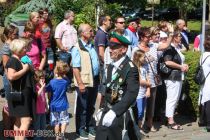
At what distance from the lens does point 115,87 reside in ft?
18.0

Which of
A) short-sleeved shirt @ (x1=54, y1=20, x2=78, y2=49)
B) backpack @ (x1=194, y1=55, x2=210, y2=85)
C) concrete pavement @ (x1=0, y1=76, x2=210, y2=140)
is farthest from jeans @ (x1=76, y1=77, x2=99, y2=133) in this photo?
short-sleeved shirt @ (x1=54, y1=20, x2=78, y2=49)

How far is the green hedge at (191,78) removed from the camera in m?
9.34

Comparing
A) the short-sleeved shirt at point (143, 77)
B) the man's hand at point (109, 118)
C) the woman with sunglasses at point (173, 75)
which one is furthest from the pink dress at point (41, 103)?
the woman with sunglasses at point (173, 75)

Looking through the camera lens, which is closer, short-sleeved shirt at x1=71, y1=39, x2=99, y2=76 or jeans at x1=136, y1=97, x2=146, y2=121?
short-sleeved shirt at x1=71, y1=39, x2=99, y2=76

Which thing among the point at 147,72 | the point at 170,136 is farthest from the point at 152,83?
the point at 170,136

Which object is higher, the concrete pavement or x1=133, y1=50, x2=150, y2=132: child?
x1=133, y1=50, x2=150, y2=132: child

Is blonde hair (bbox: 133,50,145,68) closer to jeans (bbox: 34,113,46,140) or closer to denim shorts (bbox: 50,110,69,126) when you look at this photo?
denim shorts (bbox: 50,110,69,126)

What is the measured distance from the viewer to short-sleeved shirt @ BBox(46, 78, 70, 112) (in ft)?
24.4

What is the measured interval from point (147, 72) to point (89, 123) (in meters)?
1.26

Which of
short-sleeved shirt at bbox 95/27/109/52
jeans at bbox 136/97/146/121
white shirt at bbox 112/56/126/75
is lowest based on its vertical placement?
jeans at bbox 136/97/146/121

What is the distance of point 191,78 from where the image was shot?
9.39 metres

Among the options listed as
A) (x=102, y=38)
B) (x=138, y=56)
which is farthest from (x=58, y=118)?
(x=102, y=38)

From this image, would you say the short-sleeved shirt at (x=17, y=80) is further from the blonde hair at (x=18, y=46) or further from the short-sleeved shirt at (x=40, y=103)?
the short-sleeved shirt at (x=40, y=103)

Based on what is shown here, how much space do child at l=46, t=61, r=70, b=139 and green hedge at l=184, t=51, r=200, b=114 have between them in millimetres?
2839
